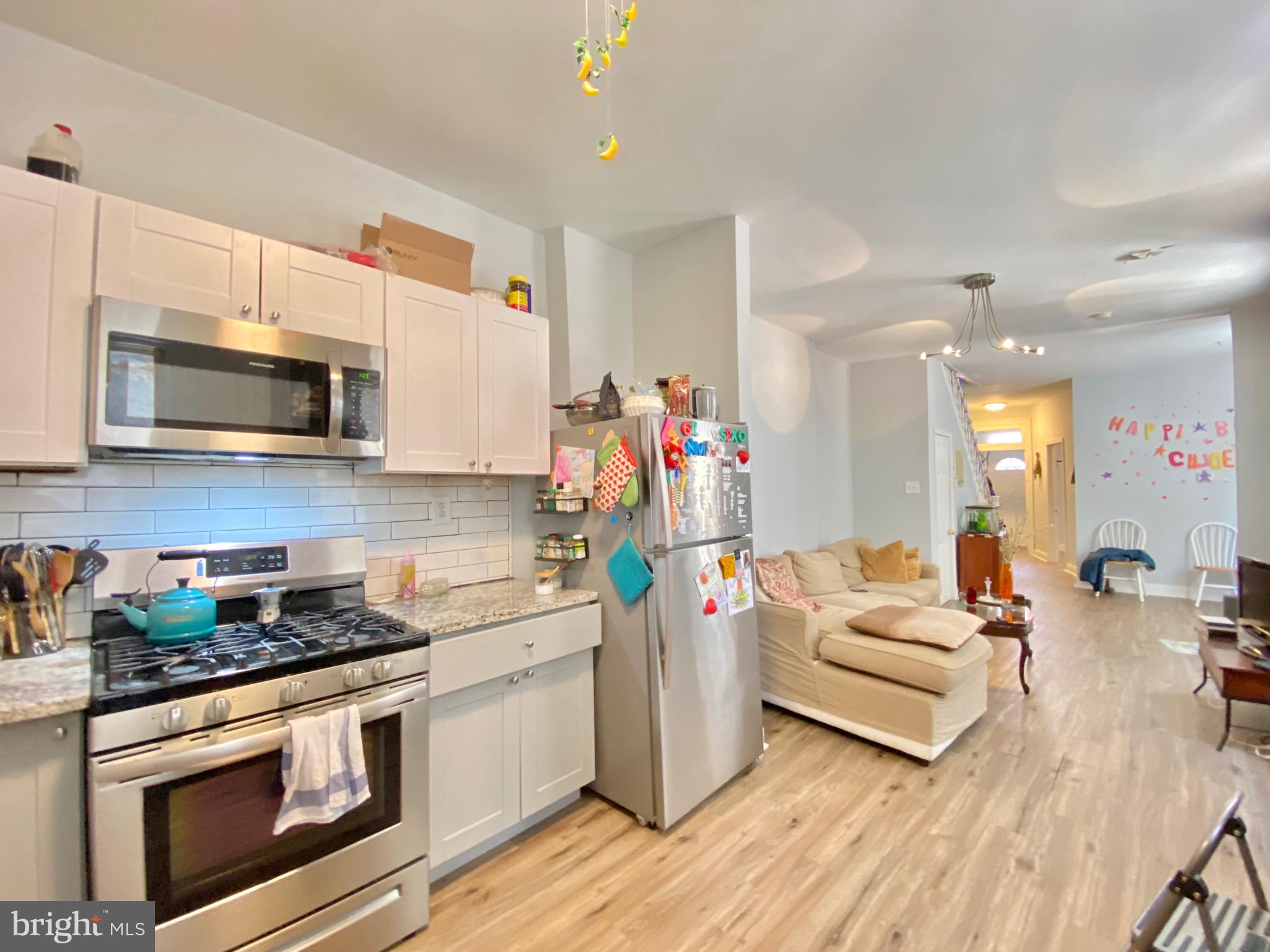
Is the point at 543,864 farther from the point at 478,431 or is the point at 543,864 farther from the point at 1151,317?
the point at 1151,317

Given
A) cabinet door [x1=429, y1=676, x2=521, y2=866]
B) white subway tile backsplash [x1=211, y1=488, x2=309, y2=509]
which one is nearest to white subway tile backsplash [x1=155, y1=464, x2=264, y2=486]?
→ white subway tile backsplash [x1=211, y1=488, x2=309, y2=509]

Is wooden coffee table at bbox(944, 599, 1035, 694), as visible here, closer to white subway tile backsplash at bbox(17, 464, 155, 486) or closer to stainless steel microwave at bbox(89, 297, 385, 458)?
stainless steel microwave at bbox(89, 297, 385, 458)

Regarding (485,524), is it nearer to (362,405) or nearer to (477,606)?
(477,606)

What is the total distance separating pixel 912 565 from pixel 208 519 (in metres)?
5.14

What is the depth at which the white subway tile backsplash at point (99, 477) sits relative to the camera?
158 cm

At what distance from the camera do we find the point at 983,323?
4.80m

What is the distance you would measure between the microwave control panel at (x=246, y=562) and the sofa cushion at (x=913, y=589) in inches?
168

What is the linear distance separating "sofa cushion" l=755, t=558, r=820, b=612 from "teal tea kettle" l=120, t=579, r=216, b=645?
8.67 feet

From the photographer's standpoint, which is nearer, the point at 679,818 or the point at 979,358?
the point at 679,818

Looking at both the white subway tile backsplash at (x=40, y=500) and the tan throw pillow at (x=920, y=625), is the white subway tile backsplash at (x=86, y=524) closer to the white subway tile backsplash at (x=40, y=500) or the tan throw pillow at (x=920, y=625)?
the white subway tile backsplash at (x=40, y=500)

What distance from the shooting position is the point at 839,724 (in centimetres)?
303

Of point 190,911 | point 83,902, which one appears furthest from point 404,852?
point 83,902

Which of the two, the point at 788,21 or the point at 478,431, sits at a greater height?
the point at 788,21

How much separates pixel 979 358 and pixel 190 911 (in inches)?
277
